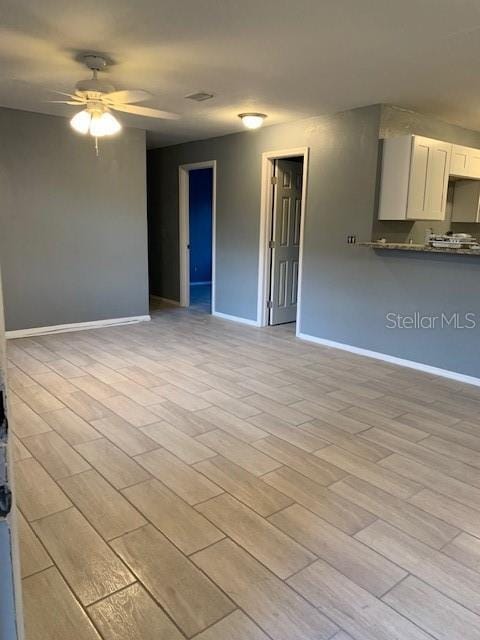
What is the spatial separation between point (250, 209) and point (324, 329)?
1843 mm

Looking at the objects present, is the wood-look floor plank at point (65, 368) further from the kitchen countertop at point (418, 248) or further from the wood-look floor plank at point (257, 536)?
the kitchen countertop at point (418, 248)

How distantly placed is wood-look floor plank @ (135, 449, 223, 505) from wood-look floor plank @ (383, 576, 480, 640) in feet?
3.13

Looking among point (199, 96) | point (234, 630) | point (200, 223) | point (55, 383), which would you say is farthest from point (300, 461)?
point (200, 223)

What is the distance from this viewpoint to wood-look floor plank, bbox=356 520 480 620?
1.75 metres

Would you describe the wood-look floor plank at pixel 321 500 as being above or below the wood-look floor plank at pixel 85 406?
below

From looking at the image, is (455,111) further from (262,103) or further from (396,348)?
(396,348)

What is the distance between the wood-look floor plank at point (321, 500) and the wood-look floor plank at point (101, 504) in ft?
2.38

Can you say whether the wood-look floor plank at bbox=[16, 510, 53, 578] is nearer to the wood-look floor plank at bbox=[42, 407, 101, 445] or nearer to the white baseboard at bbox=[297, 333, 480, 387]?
the wood-look floor plank at bbox=[42, 407, 101, 445]

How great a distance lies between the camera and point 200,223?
9.53m

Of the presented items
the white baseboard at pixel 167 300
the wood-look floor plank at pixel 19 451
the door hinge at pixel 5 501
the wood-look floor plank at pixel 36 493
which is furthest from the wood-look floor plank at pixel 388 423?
the white baseboard at pixel 167 300

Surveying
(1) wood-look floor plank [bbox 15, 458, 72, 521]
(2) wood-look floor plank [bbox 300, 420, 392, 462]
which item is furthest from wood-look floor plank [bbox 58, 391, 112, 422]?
(2) wood-look floor plank [bbox 300, 420, 392, 462]

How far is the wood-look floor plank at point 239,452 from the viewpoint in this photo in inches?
102

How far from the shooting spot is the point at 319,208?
16.6 ft

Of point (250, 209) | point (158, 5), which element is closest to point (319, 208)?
point (250, 209)
